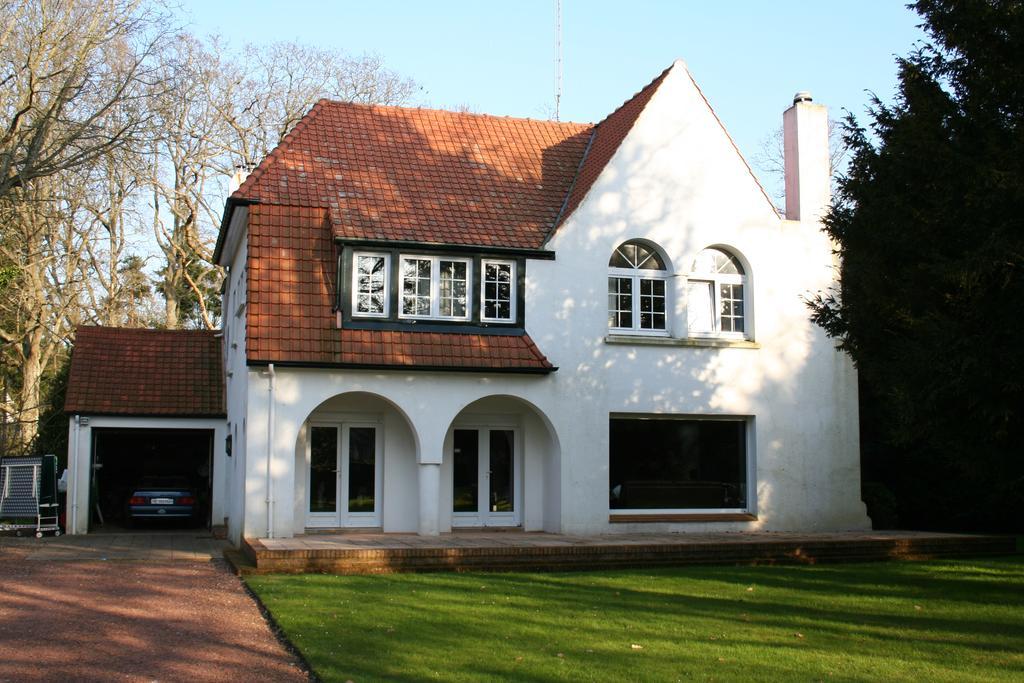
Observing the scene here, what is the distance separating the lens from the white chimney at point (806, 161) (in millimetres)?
22516

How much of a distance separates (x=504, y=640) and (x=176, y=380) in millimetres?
15764

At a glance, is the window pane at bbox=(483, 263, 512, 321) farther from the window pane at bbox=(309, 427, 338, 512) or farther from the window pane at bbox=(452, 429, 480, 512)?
the window pane at bbox=(309, 427, 338, 512)

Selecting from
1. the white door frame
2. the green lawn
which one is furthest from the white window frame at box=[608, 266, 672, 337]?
the green lawn

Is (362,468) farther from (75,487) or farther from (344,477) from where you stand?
(75,487)

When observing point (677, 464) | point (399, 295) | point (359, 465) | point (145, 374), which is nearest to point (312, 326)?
point (399, 295)

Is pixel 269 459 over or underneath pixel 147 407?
underneath

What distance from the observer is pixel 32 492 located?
2225 centimetres

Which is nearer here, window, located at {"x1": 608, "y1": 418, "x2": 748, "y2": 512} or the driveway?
the driveway

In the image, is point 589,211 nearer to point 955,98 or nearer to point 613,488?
point 613,488

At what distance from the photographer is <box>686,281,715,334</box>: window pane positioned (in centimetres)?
2142

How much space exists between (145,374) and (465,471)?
8.06 metres

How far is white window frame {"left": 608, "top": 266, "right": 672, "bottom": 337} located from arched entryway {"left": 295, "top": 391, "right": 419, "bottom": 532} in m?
4.70

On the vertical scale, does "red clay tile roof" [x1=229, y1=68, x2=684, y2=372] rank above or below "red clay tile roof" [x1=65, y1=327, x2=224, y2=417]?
above

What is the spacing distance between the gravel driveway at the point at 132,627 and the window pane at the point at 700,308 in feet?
33.6
